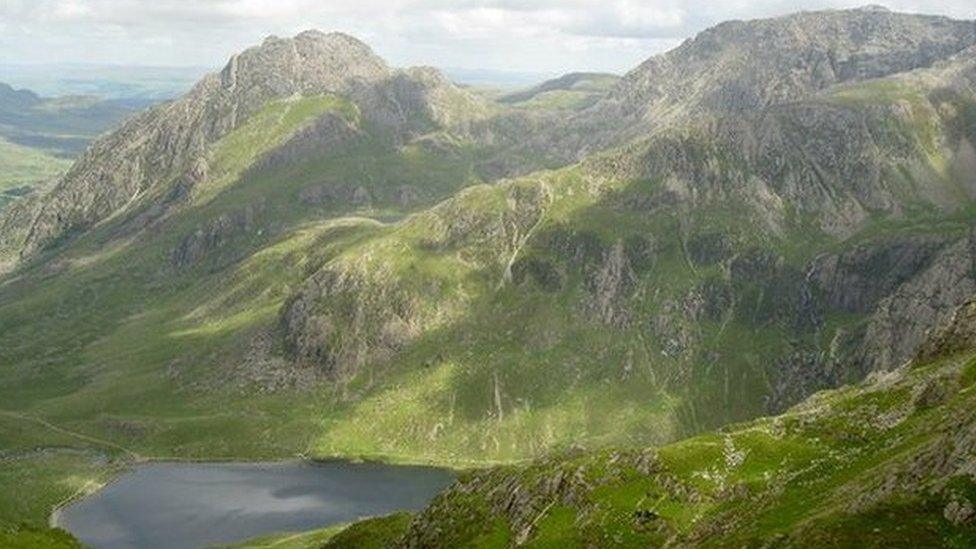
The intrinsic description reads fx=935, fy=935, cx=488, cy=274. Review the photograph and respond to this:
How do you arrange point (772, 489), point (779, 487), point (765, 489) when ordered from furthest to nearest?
point (765, 489)
point (772, 489)
point (779, 487)

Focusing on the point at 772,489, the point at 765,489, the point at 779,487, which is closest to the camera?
the point at 779,487

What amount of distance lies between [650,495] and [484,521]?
2527cm

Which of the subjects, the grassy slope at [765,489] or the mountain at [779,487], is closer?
the mountain at [779,487]

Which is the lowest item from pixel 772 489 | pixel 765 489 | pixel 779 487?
pixel 765 489

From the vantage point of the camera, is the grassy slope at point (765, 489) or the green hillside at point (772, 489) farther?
the grassy slope at point (765, 489)

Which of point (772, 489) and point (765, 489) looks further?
point (765, 489)

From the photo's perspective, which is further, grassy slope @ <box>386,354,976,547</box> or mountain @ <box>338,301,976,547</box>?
grassy slope @ <box>386,354,976,547</box>

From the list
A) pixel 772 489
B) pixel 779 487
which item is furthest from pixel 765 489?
pixel 779 487

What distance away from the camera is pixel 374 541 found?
14450cm

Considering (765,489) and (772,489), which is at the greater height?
(772,489)

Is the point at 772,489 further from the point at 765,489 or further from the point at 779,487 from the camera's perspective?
the point at 765,489

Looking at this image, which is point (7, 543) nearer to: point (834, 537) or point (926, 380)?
point (834, 537)

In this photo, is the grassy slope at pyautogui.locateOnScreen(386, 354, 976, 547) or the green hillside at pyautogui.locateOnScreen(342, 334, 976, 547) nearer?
the green hillside at pyautogui.locateOnScreen(342, 334, 976, 547)

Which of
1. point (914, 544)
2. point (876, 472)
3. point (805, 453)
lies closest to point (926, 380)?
point (805, 453)
